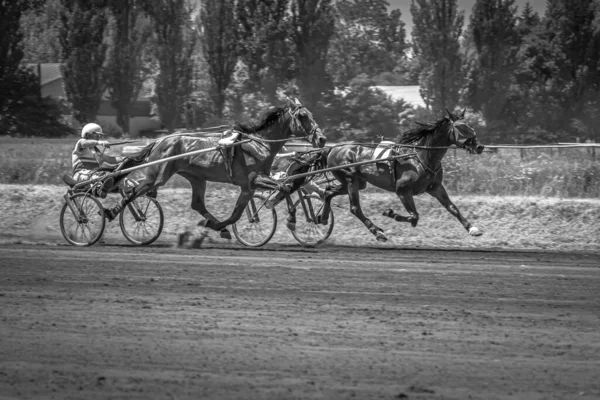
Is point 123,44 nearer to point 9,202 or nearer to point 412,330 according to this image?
point 9,202

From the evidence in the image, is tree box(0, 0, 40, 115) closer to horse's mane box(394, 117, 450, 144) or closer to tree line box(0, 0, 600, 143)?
tree line box(0, 0, 600, 143)

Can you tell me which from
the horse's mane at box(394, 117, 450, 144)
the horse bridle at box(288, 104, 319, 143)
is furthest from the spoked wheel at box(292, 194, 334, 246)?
the horse's mane at box(394, 117, 450, 144)

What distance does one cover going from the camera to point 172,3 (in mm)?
42250

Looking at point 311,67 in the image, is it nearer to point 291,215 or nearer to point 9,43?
point 9,43

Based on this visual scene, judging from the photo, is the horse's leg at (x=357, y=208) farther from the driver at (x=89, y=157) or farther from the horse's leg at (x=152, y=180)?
the driver at (x=89, y=157)

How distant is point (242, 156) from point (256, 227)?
1.19 metres

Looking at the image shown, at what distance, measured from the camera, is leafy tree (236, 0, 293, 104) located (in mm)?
38781

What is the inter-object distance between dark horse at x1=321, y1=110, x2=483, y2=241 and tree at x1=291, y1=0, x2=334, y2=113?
23.4 metres

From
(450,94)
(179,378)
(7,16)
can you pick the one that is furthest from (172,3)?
(179,378)

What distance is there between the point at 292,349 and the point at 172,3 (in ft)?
120

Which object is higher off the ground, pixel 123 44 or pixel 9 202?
pixel 123 44

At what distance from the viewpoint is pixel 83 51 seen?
40.7m

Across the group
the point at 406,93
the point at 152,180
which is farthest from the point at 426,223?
the point at 406,93

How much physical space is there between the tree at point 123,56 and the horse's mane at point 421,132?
29398mm
